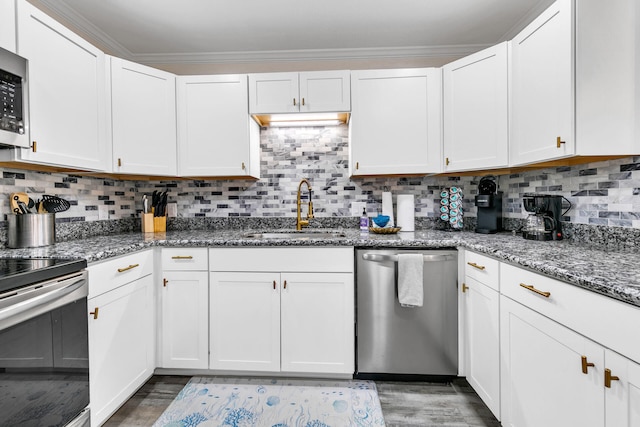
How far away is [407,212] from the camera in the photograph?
2.52m

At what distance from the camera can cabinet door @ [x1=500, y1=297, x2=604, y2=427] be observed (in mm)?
1004

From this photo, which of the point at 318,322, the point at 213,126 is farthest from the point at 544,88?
the point at 213,126

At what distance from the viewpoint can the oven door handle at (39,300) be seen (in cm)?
105

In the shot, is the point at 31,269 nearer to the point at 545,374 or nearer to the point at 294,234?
the point at 294,234

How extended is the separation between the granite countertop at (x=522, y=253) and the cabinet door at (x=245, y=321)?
9.7 inches

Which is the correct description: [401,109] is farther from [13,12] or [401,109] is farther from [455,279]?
[13,12]

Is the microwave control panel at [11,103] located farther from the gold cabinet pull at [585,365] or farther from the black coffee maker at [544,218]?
the black coffee maker at [544,218]

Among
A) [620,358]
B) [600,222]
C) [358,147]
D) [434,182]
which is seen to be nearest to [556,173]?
[600,222]

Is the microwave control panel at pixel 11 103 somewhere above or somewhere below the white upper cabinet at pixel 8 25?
below

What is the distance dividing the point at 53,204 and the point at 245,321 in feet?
4.37


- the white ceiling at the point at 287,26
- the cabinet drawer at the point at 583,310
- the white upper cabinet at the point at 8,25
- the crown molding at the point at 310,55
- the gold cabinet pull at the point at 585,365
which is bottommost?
the gold cabinet pull at the point at 585,365

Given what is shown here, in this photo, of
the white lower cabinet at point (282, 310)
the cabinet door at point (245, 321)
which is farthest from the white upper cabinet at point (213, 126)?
the cabinet door at point (245, 321)

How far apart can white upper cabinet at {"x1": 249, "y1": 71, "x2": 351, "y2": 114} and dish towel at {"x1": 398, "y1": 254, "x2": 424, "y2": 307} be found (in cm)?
120

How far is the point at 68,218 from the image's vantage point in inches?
84.1
